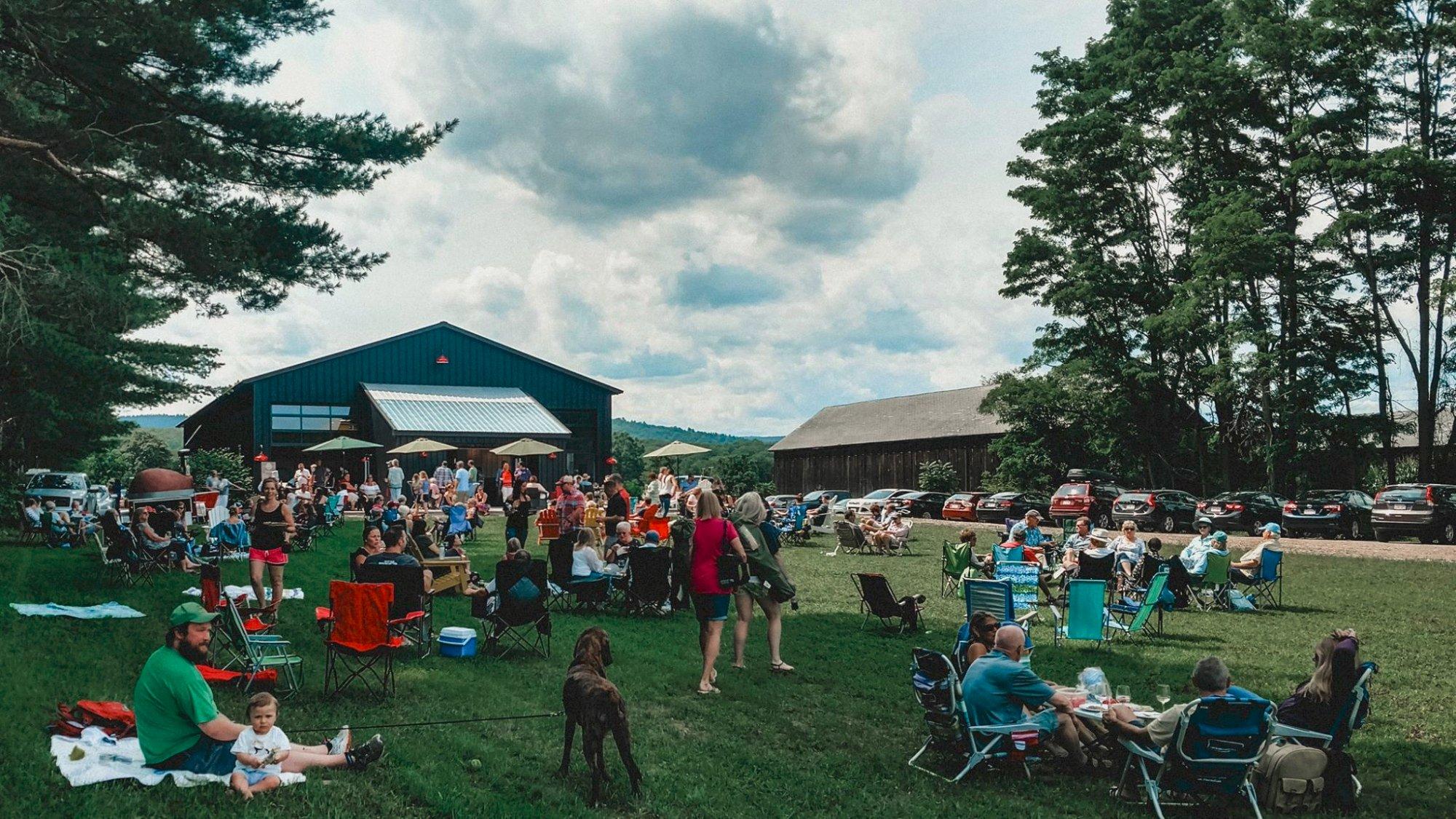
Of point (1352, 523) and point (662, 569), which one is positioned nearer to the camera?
point (662, 569)

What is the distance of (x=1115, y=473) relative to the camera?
121 feet

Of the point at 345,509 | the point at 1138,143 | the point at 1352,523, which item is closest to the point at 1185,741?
the point at 1352,523

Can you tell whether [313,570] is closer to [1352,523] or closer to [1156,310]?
[1352,523]

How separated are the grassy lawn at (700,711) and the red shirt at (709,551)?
92 centimetres

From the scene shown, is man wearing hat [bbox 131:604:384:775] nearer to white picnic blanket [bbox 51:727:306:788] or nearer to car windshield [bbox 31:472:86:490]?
white picnic blanket [bbox 51:727:306:788]

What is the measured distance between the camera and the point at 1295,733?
233 inches

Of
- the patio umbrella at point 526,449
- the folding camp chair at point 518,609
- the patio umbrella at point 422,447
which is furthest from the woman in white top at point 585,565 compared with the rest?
the patio umbrella at point 422,447

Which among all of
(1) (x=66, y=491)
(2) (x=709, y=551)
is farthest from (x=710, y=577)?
(1) (x=66, y=491)

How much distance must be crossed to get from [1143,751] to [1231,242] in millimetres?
28727

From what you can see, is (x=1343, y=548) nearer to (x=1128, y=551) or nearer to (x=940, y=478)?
(x=1128, y=551)

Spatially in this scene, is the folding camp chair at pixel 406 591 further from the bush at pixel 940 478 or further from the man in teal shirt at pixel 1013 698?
the bush at pixel 940 478

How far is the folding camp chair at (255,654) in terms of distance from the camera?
7.69m

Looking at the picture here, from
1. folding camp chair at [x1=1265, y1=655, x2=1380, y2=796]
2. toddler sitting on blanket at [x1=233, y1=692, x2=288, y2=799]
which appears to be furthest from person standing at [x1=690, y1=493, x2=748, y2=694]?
folding camp chair at [x1=1265, y1=655, x2=1380, y2=796]

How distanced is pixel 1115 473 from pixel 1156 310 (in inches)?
247
